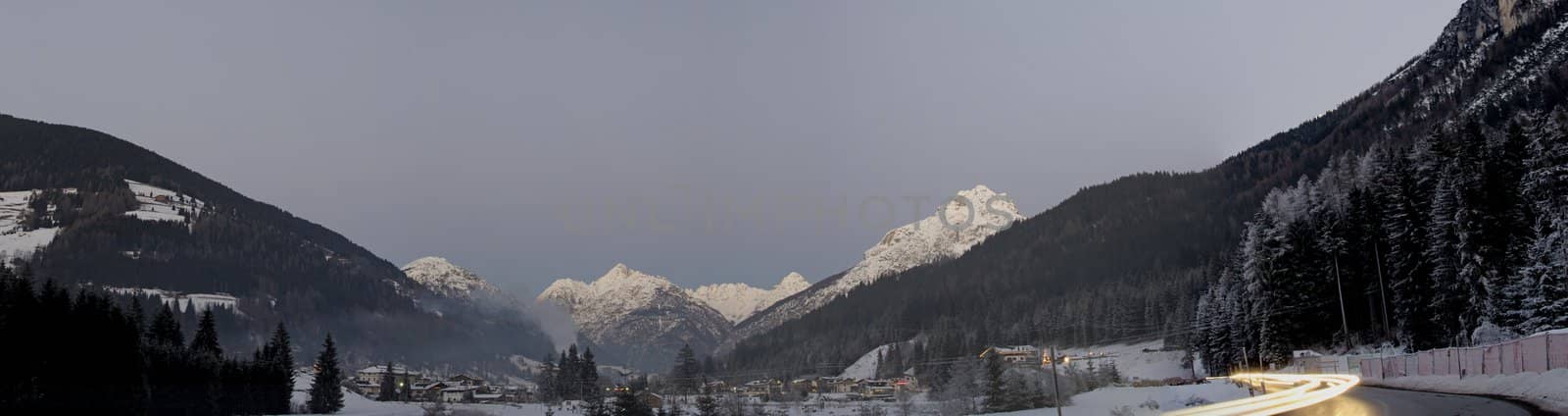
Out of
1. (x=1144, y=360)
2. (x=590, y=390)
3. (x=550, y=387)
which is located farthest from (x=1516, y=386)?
(x=550, y=387)

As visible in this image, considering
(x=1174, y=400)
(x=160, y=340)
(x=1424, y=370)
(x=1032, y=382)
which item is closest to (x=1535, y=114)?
(x=1424, y=370)

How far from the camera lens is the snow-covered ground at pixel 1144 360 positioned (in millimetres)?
133875

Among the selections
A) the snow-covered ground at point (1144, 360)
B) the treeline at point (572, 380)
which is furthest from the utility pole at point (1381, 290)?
A: the treeline at point (572, 380)

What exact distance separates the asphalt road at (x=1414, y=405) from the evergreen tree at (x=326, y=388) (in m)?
126

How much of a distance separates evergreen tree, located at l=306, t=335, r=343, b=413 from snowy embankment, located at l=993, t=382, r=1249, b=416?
95.9 metres

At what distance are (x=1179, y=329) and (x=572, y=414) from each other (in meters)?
83.5

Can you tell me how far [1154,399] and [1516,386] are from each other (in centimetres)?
2398

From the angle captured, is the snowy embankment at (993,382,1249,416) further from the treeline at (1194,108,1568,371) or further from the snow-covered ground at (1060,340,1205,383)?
the snow-covered ground at (1060,340,1205,383)

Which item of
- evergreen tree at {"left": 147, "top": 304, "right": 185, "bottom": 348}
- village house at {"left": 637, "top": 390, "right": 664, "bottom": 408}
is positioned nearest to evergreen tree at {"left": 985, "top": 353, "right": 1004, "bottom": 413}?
village house at {"left": 637, "top": 390, "right": 664, "bottom": 408}

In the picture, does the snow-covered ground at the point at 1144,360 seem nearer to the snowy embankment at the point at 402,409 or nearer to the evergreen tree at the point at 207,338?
the snowy embankment at the point at 402,409

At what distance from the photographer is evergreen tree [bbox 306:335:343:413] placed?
131125 mm

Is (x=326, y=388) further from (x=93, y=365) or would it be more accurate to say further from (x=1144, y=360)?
(x=1144, y=360)

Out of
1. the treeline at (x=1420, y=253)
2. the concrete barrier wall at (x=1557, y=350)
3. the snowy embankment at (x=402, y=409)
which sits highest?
the treeline at (x=1420, y=253)

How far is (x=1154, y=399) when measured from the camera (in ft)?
176
